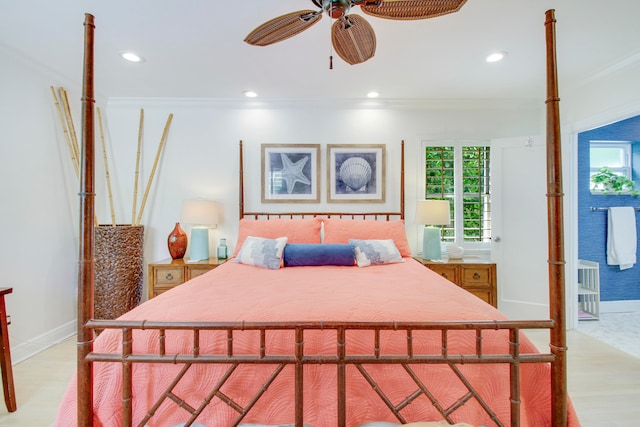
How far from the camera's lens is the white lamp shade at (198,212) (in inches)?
114

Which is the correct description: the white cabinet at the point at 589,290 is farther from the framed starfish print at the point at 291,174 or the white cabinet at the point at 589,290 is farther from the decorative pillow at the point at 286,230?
the framed starfish print at the point at 291,174

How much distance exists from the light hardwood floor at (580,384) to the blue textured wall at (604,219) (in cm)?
Answer: 131

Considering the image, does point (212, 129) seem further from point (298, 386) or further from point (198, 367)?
point (298, 386)

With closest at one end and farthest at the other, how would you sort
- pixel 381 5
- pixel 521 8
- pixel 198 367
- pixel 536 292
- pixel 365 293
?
pixel 198 367
pixel 381 5
pixel 365 293
pixel 521 8
pixel 536 292

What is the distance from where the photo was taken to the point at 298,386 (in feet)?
3.19

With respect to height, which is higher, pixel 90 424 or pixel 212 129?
pixel 212 129

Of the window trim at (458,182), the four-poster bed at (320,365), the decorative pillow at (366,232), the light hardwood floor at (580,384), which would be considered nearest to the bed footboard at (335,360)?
the four-poster bed at (320,365)

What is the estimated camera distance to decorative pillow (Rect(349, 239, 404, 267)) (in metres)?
2.33

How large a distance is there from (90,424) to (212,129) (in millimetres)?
2857

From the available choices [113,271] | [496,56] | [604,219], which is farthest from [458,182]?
[113,271]

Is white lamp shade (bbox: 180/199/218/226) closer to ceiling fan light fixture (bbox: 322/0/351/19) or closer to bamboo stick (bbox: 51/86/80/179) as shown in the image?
bamboo stick (bbox: 51/86/80/179)

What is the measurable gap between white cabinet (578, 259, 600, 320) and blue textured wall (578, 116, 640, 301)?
0.27m

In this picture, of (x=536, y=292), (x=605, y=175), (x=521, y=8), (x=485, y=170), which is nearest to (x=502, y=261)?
(x=536, y=292)

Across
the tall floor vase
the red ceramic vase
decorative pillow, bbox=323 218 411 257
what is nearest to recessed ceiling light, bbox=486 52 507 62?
decorative pillow, bbox=323 218 411 257
